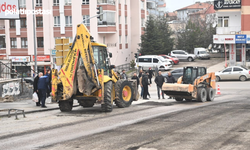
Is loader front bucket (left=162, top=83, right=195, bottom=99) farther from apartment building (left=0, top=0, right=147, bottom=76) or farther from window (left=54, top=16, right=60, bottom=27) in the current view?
window (left=54, top=16, right=60, bottom=27)

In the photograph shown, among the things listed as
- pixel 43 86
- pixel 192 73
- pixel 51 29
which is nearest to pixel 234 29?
pixel 51 29

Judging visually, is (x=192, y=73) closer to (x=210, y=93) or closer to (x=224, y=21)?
(x=210, y=93)

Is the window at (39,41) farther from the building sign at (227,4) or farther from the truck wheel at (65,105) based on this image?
the truck wheel at (65,105)

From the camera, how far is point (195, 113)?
1518cm

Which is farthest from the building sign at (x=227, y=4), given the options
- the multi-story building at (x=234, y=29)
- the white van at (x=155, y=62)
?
the white van at (x=155, y=62)

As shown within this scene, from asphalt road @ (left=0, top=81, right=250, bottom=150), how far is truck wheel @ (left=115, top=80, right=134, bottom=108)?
908 mm

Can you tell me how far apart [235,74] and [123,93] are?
2174cm

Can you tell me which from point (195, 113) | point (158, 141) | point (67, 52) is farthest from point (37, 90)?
point (158, 141)

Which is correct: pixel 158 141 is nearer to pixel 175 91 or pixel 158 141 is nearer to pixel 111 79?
pixel 111 79

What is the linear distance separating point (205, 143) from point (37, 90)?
1151 cm

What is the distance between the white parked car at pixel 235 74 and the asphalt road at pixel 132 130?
20.4 m

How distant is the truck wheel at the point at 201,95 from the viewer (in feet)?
65.0

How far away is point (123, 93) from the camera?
17344 mm

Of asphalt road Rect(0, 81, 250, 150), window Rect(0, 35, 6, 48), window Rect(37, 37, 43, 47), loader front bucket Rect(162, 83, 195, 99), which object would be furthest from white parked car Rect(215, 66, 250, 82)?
window Rect(0, 35, 6, 48)
